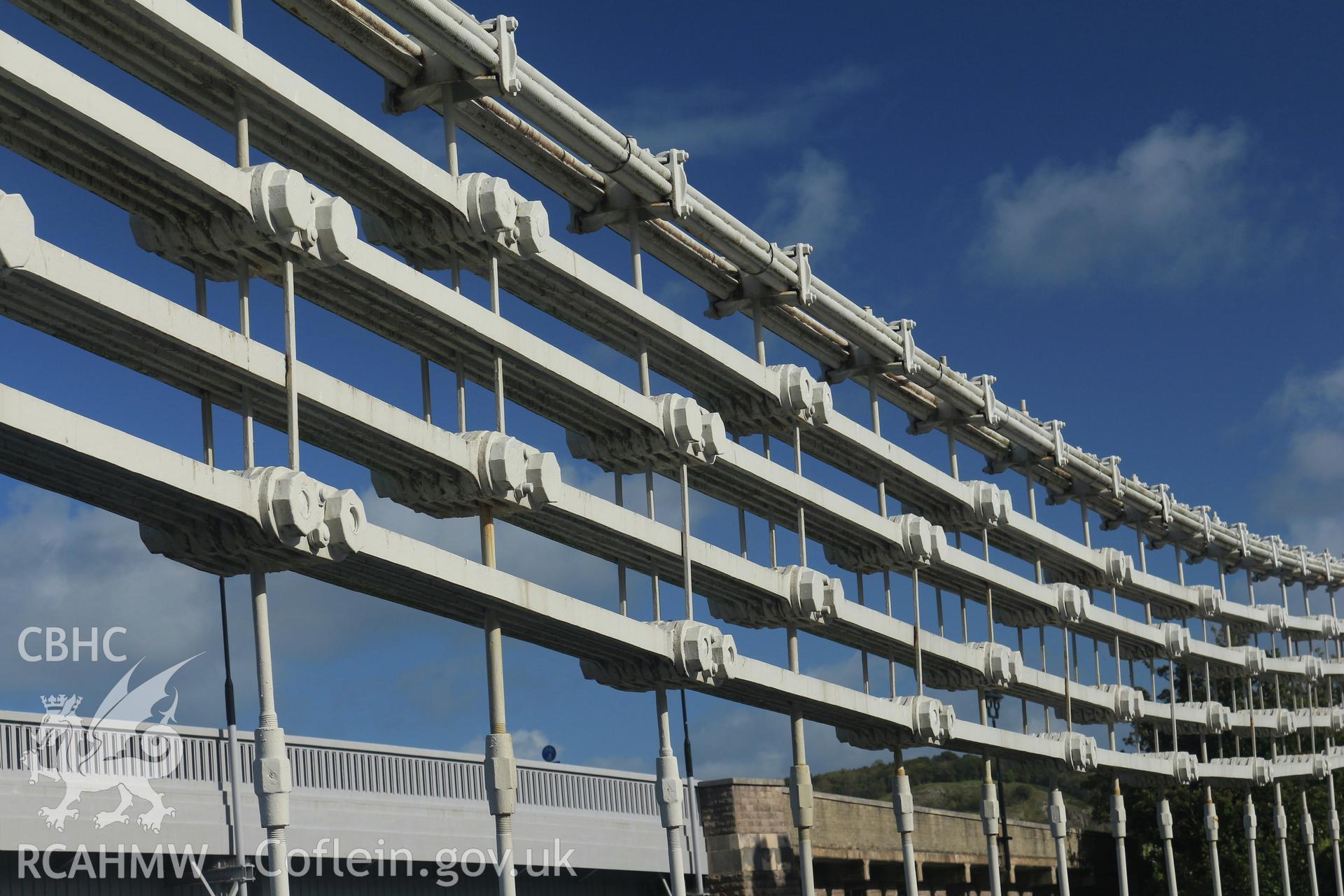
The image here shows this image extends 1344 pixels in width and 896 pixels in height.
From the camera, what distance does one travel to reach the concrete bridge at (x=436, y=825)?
28.0 meters

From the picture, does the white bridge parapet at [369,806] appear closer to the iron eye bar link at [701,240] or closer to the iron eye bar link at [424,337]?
the iron eye bar link at [424,337]

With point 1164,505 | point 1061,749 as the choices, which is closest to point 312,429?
→ point 1061,749

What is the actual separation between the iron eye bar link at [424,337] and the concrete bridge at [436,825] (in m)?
5.28

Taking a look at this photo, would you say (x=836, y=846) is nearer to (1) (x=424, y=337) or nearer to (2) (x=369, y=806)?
(2) (x=369, y=806)

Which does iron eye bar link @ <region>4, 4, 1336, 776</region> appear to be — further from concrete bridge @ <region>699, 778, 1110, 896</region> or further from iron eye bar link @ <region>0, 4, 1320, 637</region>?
concrete bridge @ <region>699, 778, 1110, 896</region>

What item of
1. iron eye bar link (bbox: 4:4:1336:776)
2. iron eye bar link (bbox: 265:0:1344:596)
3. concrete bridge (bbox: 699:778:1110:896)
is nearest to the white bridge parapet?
concrete bridge (bbox: 699:778:1110:896)

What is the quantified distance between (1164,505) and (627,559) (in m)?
40.1

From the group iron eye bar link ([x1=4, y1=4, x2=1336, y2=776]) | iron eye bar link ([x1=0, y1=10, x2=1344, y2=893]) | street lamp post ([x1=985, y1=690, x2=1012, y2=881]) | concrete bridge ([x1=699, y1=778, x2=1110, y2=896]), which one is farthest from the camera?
street lamp post ([x1=985, y1=690, x2=1012, y2=881])

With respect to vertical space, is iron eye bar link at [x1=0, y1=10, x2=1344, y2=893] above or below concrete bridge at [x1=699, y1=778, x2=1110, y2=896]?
above

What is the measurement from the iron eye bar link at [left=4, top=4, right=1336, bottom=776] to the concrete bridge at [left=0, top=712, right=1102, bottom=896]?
528 cm

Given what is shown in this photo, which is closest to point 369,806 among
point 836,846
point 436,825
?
point 436,825

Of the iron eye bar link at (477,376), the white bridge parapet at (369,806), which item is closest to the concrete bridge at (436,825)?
the white bridge parapet at (369,806)

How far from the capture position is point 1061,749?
2296 inches

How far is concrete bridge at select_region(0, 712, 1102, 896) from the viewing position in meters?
28.0
